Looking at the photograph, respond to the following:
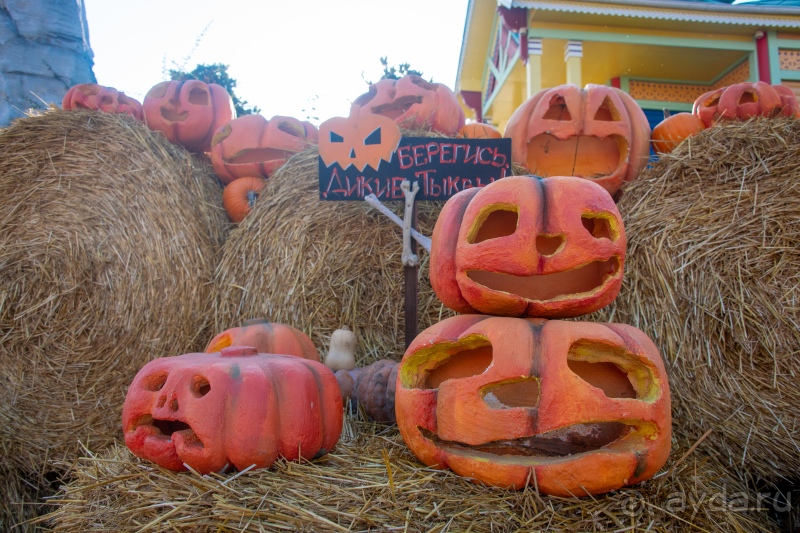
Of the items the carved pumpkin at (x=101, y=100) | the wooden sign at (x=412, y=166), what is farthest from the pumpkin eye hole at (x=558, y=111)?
the carved pumpkin at (x=101, y=100)

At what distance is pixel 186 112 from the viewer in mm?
3592

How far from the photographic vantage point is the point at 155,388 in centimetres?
166

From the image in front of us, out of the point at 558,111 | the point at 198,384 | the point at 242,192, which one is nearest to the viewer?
the point at 198,384

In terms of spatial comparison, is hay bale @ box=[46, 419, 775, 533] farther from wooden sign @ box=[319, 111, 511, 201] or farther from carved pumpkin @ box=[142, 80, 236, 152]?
carved pumpkin @ box=[142, 80, 236, 152]

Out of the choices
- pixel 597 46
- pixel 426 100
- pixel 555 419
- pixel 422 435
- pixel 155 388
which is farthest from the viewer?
pixel 597 46

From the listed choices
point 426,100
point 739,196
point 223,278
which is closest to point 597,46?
point 426,100

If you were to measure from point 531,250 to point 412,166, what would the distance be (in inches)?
48.0

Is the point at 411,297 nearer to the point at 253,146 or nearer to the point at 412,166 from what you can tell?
the point at 412,166

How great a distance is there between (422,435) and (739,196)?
1.94 meters

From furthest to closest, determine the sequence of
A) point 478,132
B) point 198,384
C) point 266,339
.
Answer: point 478,132
point 266,339
point 198,384

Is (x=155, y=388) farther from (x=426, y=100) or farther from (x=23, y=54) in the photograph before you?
(x=23, y=54)

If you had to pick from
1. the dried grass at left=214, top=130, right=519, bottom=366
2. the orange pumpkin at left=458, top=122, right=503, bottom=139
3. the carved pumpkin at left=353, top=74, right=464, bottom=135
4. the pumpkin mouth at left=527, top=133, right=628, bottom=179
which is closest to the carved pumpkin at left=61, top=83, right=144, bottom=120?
the dried grass at left=214, top=130, right=519, bottom=366

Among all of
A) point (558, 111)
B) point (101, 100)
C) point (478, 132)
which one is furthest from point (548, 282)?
point (101, 100)

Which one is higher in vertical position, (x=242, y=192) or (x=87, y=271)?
(x=242, y=192)
